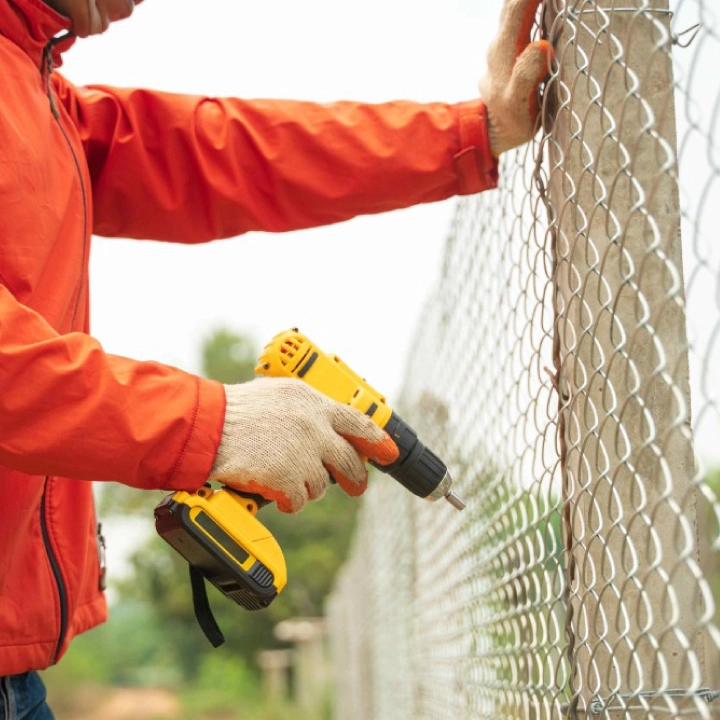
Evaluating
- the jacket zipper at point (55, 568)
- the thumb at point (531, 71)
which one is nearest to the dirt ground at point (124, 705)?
Answer: the jacket zipper at point (55, 568)

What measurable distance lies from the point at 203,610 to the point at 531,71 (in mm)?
1256

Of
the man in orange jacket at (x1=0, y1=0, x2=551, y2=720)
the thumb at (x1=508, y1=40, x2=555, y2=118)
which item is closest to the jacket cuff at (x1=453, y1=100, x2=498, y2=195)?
the man in orange jacket at (x1=0, y1=0, x2=551, y2=720)

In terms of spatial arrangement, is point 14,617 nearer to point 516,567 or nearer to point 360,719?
point 516,567

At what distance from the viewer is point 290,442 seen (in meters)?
2.00

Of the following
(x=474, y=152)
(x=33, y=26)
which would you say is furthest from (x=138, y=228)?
(x=474, y=152)

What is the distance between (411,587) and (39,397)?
135 inches

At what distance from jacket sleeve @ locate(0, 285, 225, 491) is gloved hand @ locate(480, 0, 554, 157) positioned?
88cm

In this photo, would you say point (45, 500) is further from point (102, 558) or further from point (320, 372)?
point (320, 372)

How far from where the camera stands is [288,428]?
2.01 meters

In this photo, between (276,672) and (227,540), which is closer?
(227,540)

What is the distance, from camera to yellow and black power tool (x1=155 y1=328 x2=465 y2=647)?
81.5 inches

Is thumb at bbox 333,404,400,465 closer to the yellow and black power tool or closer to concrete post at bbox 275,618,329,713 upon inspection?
the yellow and black power tool

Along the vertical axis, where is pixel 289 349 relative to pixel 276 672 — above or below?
below

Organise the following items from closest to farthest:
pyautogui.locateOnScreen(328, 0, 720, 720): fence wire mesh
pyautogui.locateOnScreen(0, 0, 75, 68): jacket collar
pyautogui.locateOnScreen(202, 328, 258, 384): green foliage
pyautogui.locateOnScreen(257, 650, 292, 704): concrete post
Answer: pyautogui.locateOnScreen(328, 0, 720, 720): fence wire mesh, pyautogui.locateOnScreen(0, 0, 75, 68): jacket collar, pyautogui.locateOnScreen(257, 650, 292, 704): concrete post, pyautogui.locateOnScreen(202, 328, 258, 384): green foliage
